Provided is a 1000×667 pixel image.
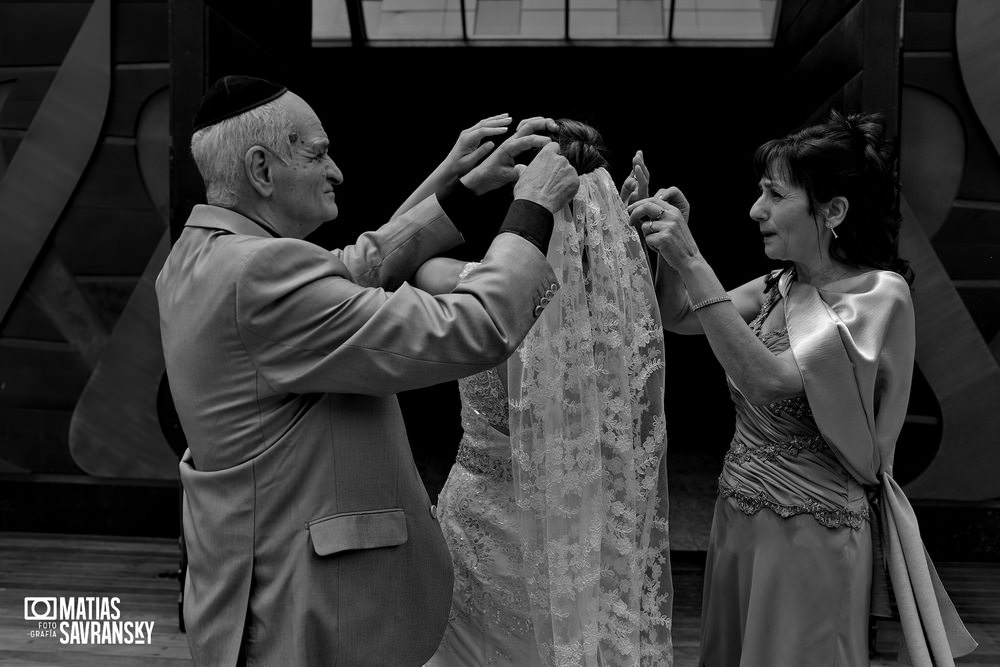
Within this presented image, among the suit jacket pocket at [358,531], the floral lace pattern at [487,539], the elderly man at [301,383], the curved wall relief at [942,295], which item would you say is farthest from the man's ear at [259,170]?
the curved wall relief at [942,295]

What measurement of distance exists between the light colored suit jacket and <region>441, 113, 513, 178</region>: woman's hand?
0.51 meters

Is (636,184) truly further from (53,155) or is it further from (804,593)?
(53,155)

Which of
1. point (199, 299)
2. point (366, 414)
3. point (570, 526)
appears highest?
point (199, 299)

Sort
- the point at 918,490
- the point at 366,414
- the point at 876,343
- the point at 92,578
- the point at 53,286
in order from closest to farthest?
the point at 366,414 < the point at 876,343 < the point at 92,578 < the point at 918,490 < the point at 53,286

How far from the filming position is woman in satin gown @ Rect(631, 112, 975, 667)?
1.83 metres

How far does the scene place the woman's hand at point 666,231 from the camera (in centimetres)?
184

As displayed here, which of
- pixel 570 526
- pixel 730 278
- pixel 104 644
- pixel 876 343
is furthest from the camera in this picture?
pixel 730 278

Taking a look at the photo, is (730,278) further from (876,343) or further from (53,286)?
(876,343)

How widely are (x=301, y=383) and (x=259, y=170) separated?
382 millimetres

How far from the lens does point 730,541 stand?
1.99 meters

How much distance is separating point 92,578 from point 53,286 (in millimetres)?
1720

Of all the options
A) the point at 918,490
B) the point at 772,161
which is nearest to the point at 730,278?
the point at 918,490

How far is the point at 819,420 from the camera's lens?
1.82m

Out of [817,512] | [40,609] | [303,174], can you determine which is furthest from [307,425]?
[40,609]
